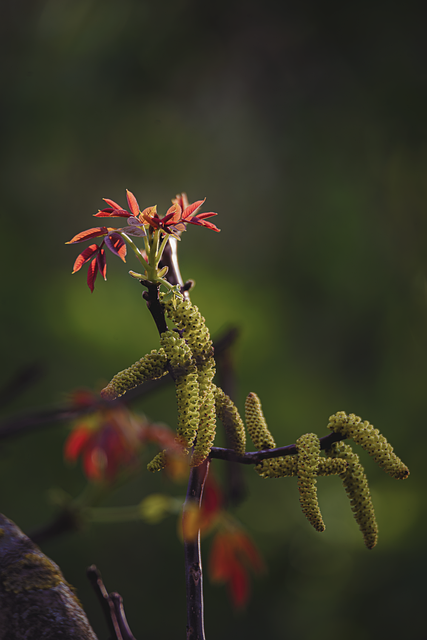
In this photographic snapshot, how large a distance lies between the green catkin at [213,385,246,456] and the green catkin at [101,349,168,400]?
0.25 feet

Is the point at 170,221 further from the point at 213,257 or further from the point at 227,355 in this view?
the point at 213,257

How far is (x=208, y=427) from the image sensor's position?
1.57ft

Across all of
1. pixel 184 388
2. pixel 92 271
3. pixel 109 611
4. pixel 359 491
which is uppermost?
pixel 92 271

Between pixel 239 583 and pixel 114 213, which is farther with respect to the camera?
pixel 239 583

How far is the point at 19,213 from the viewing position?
283 centimetres

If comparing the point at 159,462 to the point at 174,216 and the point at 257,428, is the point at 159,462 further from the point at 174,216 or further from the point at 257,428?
the point at 174,216

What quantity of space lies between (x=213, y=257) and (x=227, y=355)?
7.48 ft

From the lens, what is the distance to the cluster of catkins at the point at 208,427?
18.2 inches

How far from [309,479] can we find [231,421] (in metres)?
0.10

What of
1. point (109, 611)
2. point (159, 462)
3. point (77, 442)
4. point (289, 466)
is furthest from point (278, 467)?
point (77, 442)

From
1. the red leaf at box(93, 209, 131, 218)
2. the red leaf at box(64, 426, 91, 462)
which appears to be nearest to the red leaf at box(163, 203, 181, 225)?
the red leaf at box(93, 209, 131, 218)

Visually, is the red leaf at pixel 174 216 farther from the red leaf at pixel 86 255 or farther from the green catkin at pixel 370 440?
the green catkin at pixel 370 440

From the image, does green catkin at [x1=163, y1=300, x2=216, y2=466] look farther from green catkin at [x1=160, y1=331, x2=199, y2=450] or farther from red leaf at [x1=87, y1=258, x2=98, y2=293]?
red leaf at [x1=87, y1=258, x2=98, y2=293]

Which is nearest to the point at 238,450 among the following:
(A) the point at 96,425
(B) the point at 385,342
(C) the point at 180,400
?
(C) the point at 180,400
